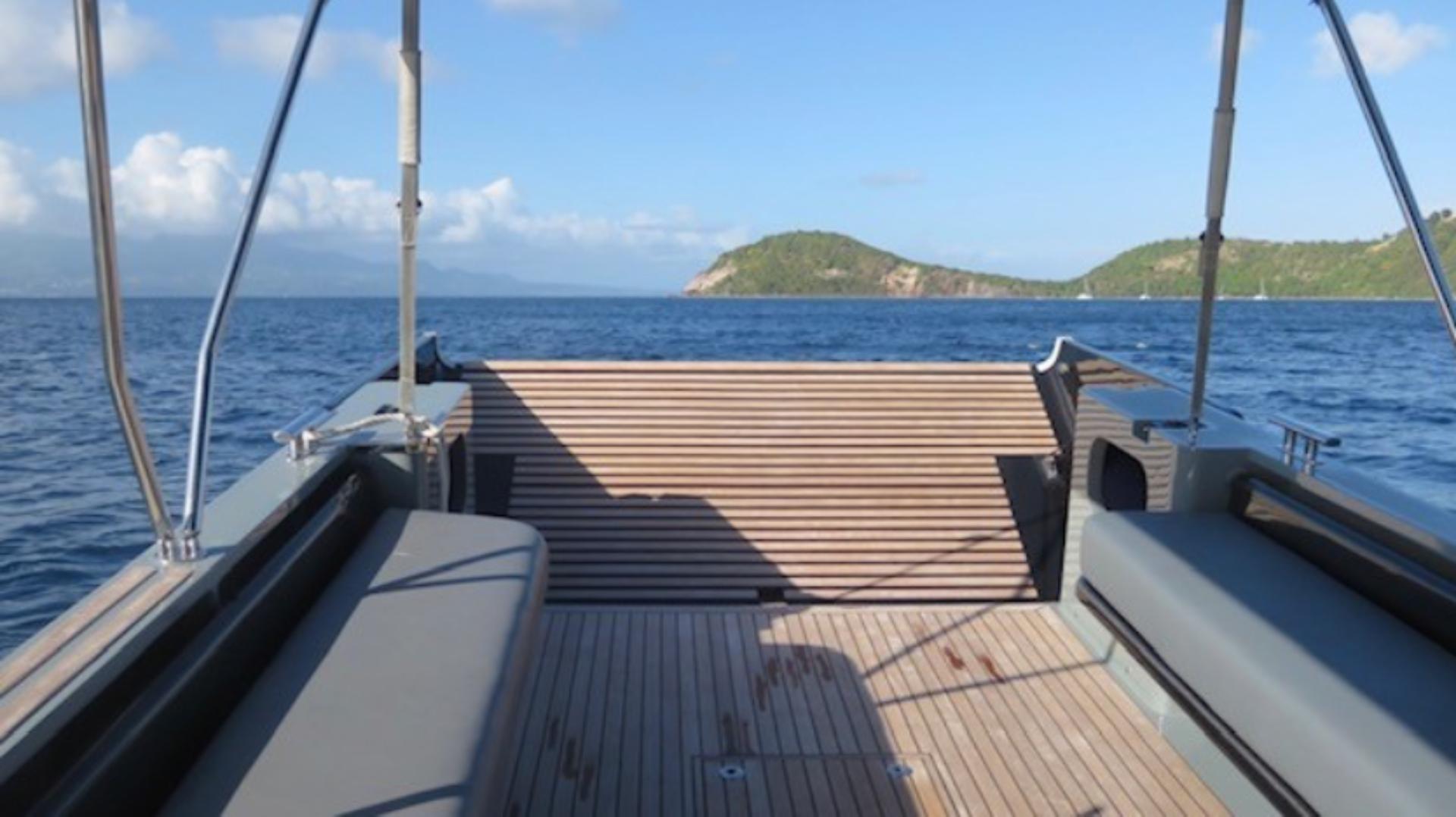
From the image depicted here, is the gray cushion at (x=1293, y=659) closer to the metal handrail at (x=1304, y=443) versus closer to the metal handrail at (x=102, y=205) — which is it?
the metal handrail at (x=1304, y=443)

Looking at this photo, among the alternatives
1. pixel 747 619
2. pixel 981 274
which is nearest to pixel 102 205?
pixel 747 619

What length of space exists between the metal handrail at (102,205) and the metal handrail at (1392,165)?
2113mm

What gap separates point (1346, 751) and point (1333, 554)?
86 centimetres

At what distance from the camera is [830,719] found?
9.58 feet

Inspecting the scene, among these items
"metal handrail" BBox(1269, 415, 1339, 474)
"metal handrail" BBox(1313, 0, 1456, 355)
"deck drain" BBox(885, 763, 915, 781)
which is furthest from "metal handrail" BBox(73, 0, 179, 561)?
"metal handrail" BBox(1269, 415, 1339, 474)

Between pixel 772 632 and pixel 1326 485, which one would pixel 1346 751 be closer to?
pixel 1326 485

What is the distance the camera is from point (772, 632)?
357cm

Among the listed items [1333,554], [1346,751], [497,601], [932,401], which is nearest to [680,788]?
[497,601]

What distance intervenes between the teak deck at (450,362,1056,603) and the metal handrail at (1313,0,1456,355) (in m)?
2.29

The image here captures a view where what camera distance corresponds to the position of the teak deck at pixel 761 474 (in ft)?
13.9

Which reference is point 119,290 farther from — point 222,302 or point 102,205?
point 222,302

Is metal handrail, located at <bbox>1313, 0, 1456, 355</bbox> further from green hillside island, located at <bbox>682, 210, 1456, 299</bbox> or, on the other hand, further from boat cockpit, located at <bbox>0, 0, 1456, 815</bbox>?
green hillside island, located at <bbox>682, 210, 1456, 299</bbox>

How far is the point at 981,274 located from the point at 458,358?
316 ft

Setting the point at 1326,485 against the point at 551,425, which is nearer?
the point at 1326,485
